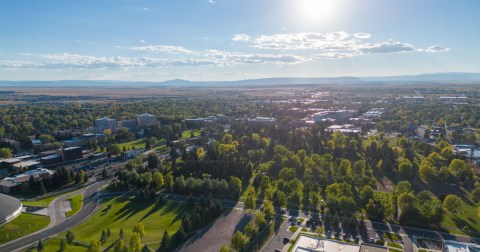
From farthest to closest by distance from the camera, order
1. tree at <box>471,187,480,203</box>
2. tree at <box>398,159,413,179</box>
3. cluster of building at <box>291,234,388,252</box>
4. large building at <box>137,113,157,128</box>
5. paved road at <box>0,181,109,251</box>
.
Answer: large building at <box>137,113,157,128</box> → tree at <box>398,159,413,179</box> → tree at <box>471,187,480,203</box> → paved road at <box>0,181,109,251</box> → cluster of building at <box>291,234,388,252</box>

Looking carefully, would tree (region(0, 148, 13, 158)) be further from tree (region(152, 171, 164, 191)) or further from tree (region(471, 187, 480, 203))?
tree (region(471, 187, 480, 203))

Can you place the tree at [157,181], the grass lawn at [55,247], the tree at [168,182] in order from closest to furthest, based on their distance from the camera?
the grass lawn at [55,247] < the tree at [157,181] < the tree at [168,182]

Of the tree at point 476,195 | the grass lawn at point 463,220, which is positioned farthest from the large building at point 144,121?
the grass lawn at point 463,220

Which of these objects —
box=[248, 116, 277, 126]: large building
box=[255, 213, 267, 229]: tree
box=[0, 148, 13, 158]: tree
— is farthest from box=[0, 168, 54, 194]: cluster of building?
box=[248, 116, 277, 126]: large building

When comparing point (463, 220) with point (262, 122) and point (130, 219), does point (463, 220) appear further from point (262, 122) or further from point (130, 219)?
point (262, 122)

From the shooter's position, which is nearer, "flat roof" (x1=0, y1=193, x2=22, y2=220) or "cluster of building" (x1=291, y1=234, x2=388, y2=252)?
"cluster of building" (x1=291, y1=234, x2=388, y2=252)

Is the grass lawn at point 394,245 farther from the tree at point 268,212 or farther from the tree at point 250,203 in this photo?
the tree at point 250,203

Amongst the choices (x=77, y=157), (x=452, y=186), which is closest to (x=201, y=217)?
(x=452, y=186)
